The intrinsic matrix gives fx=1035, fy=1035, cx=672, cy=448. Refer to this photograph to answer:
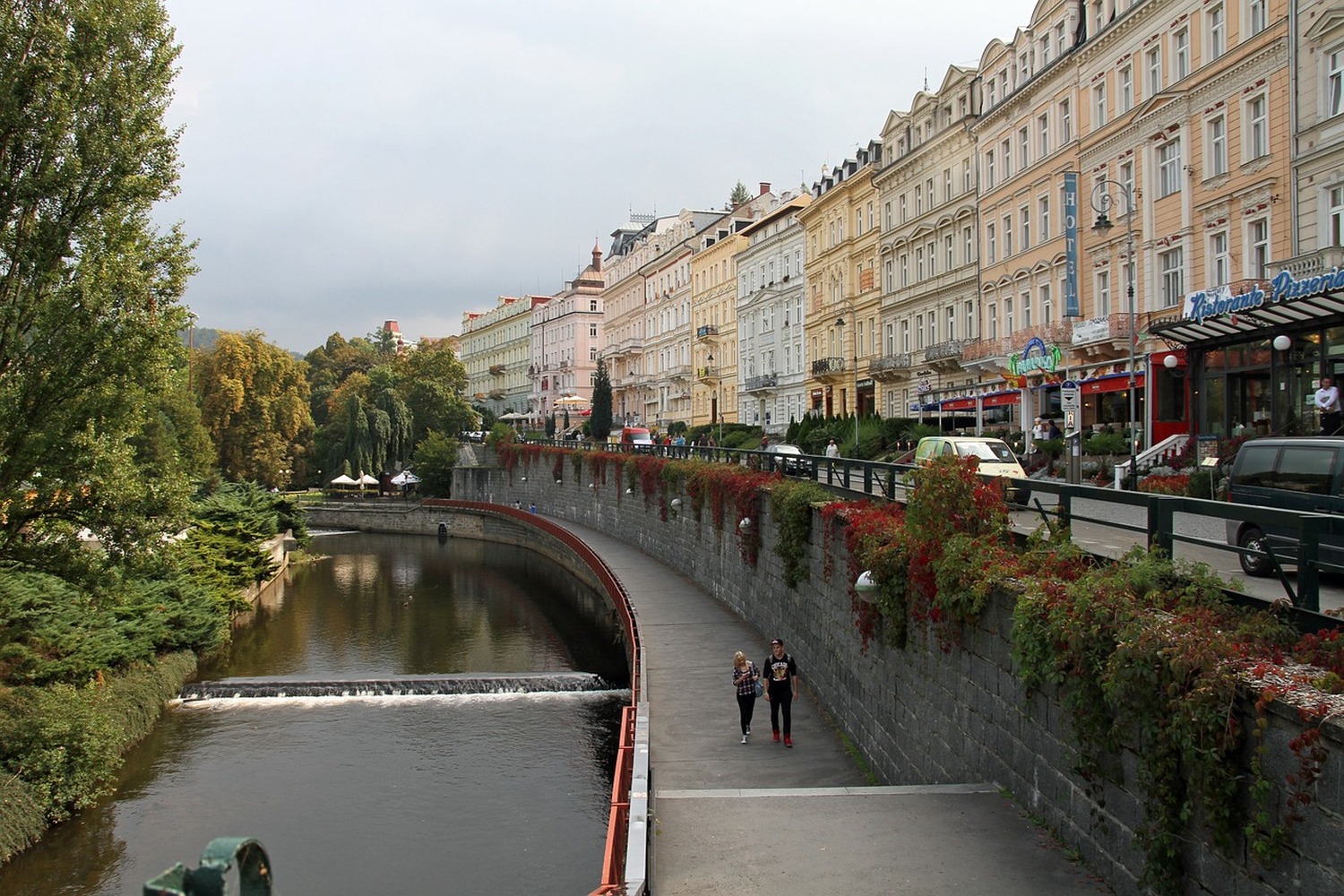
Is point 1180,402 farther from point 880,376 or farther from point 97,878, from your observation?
point 97,878

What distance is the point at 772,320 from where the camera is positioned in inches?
2494

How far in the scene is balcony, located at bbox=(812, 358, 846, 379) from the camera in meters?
53.0

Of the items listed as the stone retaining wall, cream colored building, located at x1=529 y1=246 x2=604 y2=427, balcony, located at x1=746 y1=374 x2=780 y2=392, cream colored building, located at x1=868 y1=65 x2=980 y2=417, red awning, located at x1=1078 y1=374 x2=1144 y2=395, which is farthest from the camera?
cream colored building, located at x1=529 y1=246 x2=604 y2=427

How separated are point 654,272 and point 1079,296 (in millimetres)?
52113

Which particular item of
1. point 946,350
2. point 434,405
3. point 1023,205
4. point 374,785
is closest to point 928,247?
point 946,350

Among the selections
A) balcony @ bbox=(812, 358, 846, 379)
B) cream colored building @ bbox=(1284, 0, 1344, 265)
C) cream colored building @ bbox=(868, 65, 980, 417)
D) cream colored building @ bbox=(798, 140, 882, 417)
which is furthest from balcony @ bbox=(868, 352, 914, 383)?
cream colored building @ bbox=(1284, 0, 1344, 265)

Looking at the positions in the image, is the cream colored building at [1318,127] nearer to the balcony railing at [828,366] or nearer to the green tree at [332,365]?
the balcony railing at [828,366]

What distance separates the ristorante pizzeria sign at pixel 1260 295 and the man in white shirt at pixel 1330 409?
194 cm

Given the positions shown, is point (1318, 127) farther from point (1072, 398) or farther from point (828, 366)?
point (828, 366)

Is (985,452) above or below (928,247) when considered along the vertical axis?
below

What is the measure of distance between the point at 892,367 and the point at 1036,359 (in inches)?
596

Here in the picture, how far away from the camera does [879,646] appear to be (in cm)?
1352

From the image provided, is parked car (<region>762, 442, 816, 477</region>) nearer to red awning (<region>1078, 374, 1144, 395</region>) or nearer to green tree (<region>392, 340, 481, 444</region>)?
red awning (<region>1078, 374, 1144, 395</region>)

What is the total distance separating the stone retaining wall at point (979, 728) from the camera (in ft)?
17.6
